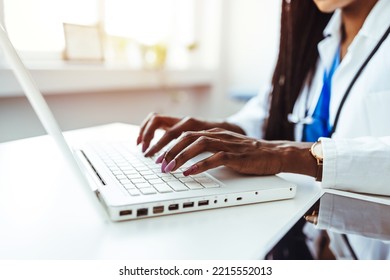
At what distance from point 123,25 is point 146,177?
158cm

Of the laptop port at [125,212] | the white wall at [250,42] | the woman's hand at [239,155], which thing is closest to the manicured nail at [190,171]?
the woman's hand at [239,155]

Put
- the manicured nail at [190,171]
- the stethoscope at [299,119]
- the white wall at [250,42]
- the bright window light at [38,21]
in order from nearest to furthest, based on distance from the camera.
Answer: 1. the manicured nail at [190,171]
2. the stethoscope at [299,119]
3. the bright window light at [38,21]
4. the white wall at [250,42]

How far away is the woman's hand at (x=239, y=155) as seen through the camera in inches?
19.1

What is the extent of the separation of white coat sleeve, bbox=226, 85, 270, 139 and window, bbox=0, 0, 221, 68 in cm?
82

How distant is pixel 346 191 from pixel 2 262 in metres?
0.44

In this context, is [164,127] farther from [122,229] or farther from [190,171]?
[122,229]

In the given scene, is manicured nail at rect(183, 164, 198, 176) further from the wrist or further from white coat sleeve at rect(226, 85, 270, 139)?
white coat sleeve at rect(226, 85, 270, 139)

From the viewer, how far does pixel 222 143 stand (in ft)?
1.71

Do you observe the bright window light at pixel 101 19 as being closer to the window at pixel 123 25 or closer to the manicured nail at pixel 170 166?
the window at pixel 123 25

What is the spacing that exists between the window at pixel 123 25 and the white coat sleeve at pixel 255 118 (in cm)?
82

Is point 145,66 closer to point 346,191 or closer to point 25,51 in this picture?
point 25,51

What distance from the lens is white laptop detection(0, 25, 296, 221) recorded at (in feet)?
1.23

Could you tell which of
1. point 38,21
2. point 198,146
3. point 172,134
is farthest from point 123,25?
point 198,146

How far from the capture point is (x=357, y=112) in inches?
28.8
